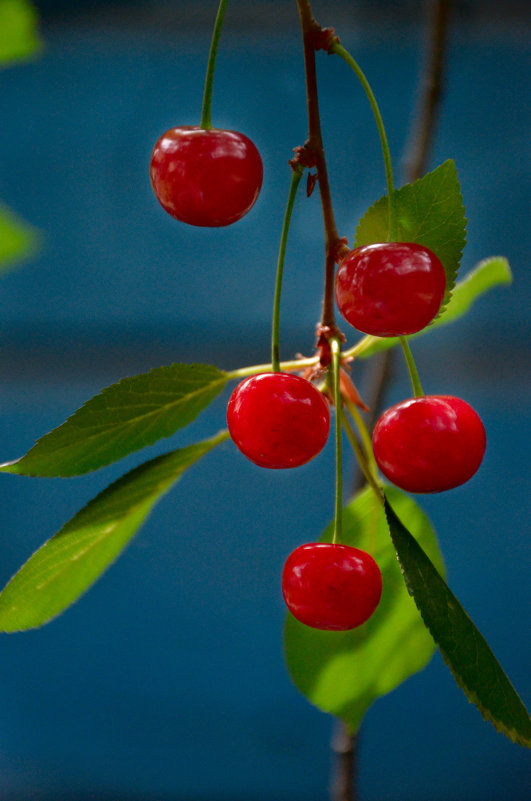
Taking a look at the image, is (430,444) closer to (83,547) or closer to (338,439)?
(338,439)

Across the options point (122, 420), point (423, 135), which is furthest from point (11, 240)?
point (423, 135)

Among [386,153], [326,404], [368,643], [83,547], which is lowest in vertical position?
[368,643]

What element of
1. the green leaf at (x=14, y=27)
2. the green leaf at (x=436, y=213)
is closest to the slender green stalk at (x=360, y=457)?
the green leaf at (x=436, y=213)

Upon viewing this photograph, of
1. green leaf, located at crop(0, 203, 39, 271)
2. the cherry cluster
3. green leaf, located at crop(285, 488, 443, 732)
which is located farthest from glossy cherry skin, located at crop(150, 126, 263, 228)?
green leaf, located at crop(285, 488, 443, 732)

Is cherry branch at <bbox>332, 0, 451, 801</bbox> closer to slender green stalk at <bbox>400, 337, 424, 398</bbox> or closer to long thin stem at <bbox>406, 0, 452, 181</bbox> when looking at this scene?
long thin stem at <bbox>406, 0, 452, 181</bbox>

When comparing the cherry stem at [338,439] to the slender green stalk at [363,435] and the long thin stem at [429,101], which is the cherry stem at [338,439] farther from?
the long thin stem at [429,101]

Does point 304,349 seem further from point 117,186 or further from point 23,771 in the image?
point 23,771
